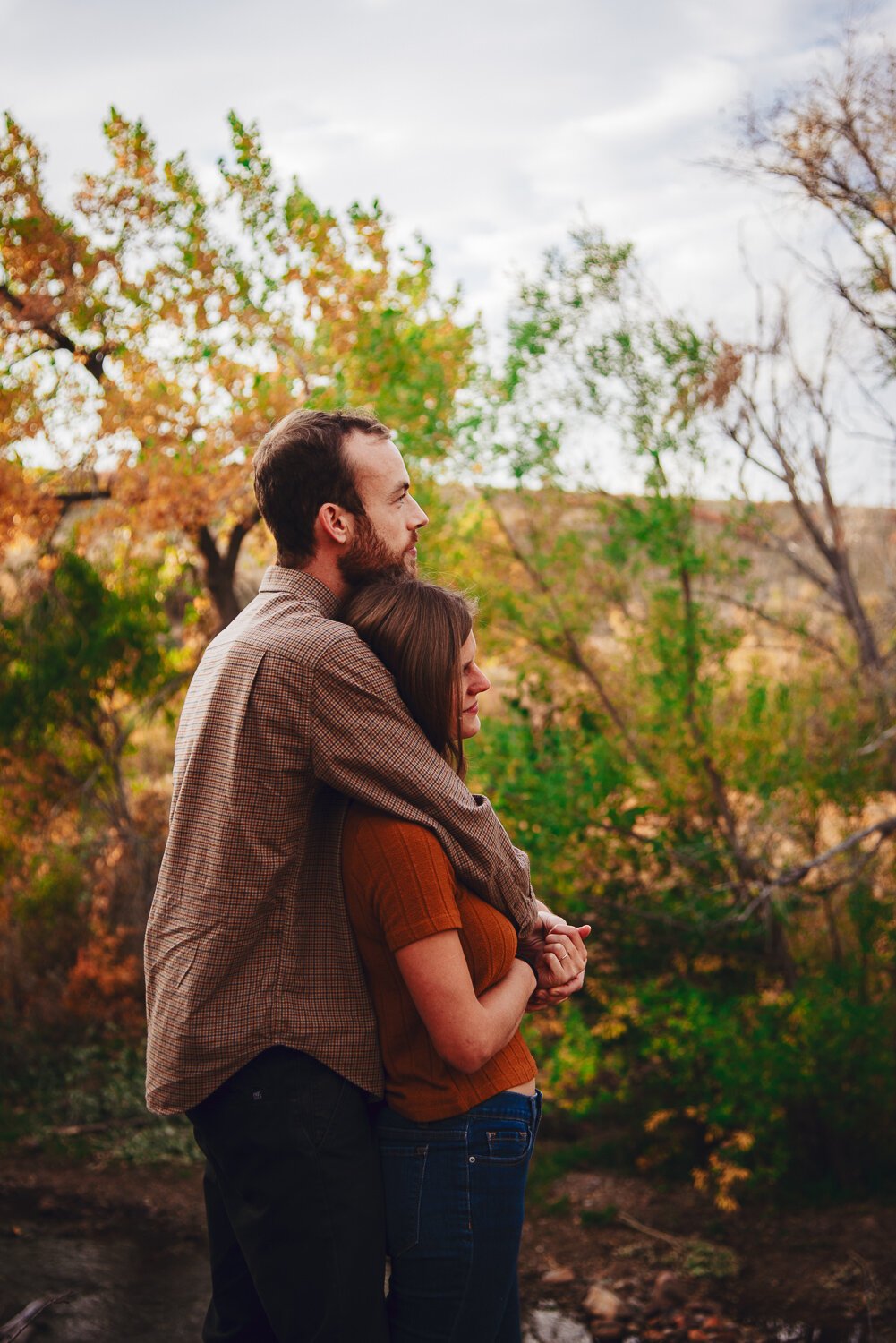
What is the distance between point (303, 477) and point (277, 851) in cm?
65

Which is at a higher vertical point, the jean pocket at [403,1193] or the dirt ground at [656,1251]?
the jean pocket at [403,1193]

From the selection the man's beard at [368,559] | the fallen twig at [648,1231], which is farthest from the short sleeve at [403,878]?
the fallen twig at [648,1231]

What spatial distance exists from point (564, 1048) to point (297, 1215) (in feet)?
12.3

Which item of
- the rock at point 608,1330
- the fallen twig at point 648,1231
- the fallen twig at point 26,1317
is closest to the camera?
the fallen twig at point 26,1317

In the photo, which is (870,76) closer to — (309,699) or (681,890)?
(681,890)

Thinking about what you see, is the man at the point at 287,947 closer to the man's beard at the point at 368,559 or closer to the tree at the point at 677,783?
the man's beard at the point at 368,559

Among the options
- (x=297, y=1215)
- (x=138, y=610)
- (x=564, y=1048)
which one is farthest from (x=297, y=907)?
(x=138, y=610)

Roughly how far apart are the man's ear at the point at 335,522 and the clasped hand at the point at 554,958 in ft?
2.41

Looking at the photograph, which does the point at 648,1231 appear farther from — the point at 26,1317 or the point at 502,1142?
the point at 502,1142

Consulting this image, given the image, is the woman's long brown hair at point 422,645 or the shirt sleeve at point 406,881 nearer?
the shirt sleeve at point 406,881

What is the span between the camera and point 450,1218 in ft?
5.53

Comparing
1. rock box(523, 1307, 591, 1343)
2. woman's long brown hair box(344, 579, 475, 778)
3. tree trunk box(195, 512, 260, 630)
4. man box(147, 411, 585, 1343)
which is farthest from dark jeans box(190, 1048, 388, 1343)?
tree trunk box(195, 512, 260, 630)

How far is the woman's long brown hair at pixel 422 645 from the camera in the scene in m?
1.79

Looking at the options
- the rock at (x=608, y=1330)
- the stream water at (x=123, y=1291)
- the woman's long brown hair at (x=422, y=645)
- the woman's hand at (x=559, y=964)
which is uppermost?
the woman's long brown hair at (x=422, y=645)
